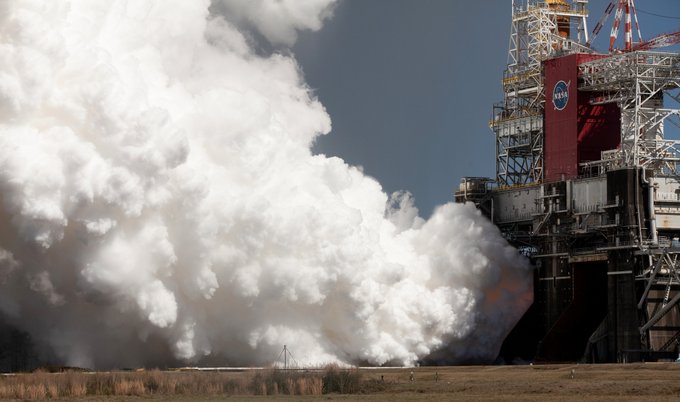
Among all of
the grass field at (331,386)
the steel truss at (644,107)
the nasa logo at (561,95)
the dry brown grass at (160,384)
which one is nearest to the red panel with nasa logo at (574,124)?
the nasa logo at (561,95)

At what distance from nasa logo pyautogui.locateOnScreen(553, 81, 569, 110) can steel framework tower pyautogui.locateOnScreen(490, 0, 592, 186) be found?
16.4ft

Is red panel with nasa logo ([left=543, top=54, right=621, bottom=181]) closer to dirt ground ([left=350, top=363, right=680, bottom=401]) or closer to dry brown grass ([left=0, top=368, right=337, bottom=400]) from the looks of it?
dirt ground ([left=350, top=363, right=680, bottom=401])

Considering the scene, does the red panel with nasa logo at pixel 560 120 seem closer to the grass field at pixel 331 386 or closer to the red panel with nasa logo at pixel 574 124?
the red panel with nasa logo at pixel 574 124

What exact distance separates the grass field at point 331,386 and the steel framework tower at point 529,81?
41.4m

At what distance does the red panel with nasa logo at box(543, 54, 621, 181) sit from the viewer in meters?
133

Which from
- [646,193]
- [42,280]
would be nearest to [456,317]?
[646,193]

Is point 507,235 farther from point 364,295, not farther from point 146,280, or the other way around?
point 146,280

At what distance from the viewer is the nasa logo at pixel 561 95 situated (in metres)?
134

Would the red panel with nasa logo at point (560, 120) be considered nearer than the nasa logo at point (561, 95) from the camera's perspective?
Yes

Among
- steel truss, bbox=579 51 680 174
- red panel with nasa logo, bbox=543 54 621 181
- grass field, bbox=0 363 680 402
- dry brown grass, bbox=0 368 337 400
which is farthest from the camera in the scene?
red panel with nasa logo, bbox=543 54 621 181

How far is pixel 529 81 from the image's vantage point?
474 ft

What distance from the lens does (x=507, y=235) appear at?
139375 mm

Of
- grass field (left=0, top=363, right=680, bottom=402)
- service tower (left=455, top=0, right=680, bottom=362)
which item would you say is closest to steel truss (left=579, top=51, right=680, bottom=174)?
service tower (left=455, top=0, right=680, bottom=362)

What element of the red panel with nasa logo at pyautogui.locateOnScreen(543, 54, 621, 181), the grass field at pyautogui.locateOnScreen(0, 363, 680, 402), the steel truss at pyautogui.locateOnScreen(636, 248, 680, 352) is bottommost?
the grass field at pyautogui.locateOnScreen(0, 363, 680, 402)
